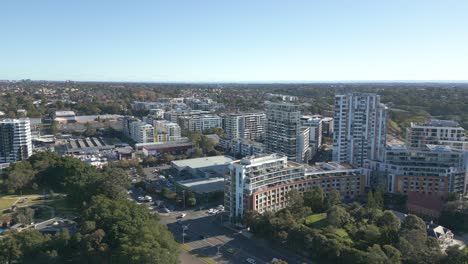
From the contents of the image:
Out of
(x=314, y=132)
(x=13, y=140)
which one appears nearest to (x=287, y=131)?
(x=314, y=132)

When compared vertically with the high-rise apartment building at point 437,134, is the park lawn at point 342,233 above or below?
below

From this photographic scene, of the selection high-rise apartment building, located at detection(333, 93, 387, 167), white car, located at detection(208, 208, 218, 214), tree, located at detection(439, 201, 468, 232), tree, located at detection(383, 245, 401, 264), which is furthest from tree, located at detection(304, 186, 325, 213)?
high-rise apartment building, located at detection(333, 93, 387, 167)

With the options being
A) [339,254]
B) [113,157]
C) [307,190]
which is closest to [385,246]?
[339,254]

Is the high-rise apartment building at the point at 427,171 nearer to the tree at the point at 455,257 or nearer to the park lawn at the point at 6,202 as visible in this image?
the tree at the point at 455,257

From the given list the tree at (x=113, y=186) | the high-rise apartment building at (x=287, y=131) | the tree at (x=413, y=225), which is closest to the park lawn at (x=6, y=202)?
the tree at (x=113, y=186)

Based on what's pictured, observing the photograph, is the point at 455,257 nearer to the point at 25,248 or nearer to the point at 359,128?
the point at 359,128

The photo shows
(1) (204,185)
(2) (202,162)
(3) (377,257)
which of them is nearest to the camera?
(3) (377,257)

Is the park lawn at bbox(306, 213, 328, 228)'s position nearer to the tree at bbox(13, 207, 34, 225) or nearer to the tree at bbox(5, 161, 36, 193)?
the tree at bbox(13, 207, 34, 225)
